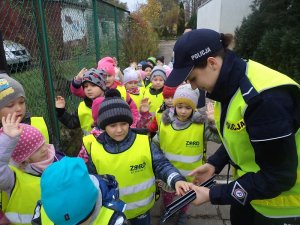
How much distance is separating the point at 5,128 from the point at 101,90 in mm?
1697

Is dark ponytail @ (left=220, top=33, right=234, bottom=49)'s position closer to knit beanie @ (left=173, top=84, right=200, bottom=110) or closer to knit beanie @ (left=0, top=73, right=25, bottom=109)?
knit beanie @ (left=173, top=84, right=200, bottom=110)

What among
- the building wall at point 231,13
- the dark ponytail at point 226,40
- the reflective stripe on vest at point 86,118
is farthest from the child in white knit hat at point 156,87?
the building wall at point 231,13

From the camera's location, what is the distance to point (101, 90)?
3512 mm

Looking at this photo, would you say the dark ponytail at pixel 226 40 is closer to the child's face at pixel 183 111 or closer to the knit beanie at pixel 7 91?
the child's face at pixel 183 111

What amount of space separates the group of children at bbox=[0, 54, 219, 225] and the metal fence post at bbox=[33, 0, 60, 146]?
102 millimetres

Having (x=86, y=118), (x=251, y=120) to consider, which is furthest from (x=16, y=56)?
(x=251, y=120)

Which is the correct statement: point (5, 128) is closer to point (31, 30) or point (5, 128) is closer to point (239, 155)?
point (239, 155)

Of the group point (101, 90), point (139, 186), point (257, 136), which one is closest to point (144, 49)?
point (101, 90)

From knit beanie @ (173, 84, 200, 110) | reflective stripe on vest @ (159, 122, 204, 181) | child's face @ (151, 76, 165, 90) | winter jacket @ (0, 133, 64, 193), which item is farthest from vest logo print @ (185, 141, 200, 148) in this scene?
child's face @ (151, 76, 165, 90)

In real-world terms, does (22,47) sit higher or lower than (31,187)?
higher

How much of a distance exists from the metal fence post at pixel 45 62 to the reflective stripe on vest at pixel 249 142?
6.70ft

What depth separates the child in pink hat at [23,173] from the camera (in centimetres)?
197

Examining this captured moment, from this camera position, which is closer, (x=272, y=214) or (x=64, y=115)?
(x=272, y=214)

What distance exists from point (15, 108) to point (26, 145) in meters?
0.46
